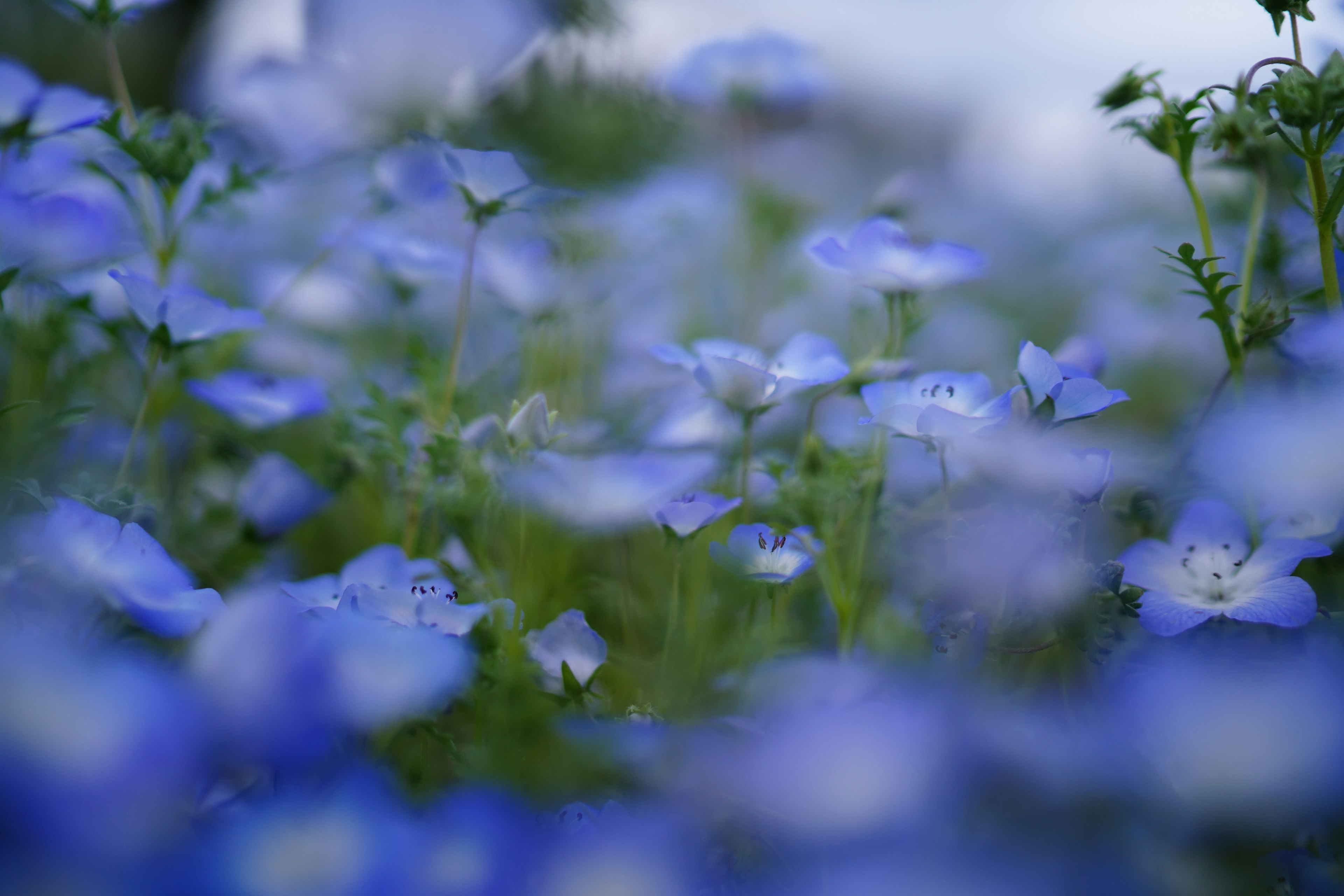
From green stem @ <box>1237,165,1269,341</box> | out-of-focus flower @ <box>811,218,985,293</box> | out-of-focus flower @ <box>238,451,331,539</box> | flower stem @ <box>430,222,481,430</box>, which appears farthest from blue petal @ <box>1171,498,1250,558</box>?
out-of-focus flower @ <box>238,451,331,539</box>

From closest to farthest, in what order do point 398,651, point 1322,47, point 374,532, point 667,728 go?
point 398,651
point 667,728
point 1322,47
point 374,532

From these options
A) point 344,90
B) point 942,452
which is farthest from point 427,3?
point 942,452

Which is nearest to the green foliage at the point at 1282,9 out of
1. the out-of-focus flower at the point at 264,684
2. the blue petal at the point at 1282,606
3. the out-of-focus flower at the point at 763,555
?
the blue petal at the point at 1282,606

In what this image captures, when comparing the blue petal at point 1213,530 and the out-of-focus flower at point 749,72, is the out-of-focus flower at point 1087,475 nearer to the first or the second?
the blue petal at point 1213,530

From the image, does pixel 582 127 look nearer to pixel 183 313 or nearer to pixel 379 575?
pixel 183 313

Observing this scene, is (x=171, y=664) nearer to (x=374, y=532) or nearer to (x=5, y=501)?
(x=5, y=501)

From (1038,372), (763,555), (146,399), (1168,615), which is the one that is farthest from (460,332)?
(1168,615)

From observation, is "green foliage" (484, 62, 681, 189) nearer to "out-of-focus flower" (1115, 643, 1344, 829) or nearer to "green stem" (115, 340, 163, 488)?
"green stem" (115, 340, 163, 488)
